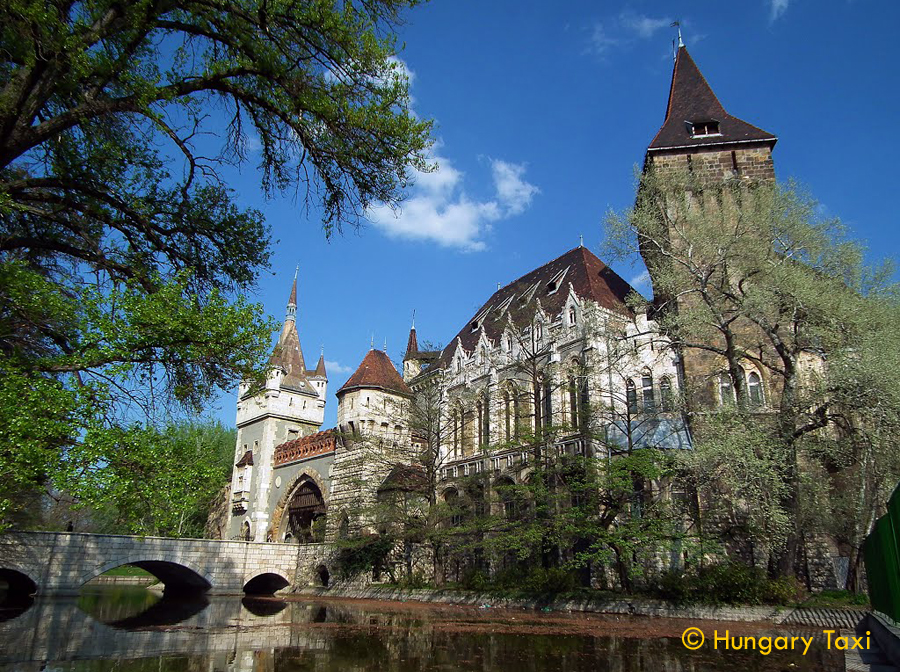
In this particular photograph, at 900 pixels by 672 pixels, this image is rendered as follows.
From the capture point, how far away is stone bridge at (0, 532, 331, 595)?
84.1ft

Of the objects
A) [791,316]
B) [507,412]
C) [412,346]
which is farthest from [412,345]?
[791,316]

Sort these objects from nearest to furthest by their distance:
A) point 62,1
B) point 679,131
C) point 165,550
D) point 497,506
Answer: point 62,1 < point 497,506 < point 679,131 < point 165,550

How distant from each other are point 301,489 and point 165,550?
34.3 ft

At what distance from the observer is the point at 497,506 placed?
24.5 m

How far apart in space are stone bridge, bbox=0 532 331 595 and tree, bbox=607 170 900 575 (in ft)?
73.8

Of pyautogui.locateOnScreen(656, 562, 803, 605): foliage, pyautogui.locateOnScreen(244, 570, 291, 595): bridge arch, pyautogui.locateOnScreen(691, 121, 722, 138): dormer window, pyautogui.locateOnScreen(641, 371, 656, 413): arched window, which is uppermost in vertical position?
pyautogui.locateOnScreen(691, 121, 722, 138): dormer window

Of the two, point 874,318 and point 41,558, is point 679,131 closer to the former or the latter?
point 874,318

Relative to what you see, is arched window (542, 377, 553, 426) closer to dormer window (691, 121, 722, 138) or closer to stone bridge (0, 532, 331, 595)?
dormer window (691, 121, 722, 138)

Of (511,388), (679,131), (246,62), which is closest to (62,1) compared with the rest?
(246,62)

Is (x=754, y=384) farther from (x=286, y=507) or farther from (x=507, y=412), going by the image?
(x=286, y=507)

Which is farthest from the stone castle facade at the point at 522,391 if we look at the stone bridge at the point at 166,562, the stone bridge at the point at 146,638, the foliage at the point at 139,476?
the foliage at the point at 139,476

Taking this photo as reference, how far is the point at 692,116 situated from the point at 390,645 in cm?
2604

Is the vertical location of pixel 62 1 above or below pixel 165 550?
above

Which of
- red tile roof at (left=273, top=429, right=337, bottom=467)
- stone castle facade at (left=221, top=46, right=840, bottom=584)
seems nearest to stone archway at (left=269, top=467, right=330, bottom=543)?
stone castle facade at (left=221, top=46, right=840, bottom=584)
